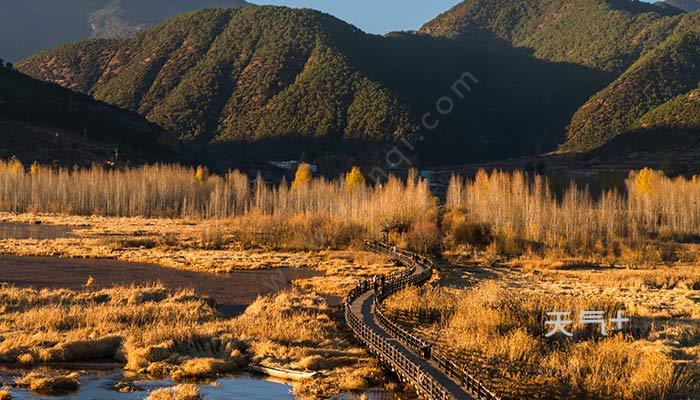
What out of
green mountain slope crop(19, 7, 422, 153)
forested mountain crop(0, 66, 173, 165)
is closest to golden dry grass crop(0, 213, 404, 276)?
forested mountain crop(0, 66, 173, 165)

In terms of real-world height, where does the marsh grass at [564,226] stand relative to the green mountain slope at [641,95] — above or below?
below

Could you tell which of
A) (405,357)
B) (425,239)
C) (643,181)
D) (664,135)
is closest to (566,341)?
(405,357)

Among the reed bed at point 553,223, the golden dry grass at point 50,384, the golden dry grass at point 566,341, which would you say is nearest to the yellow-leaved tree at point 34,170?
the reed bed at point 553,223

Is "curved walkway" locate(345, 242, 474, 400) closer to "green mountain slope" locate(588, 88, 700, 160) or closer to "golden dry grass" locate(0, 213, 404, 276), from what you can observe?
"golden dry grass" locate(0, 213, 404, 276)

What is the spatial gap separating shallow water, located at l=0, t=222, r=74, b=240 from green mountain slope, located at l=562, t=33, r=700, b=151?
110825 mm

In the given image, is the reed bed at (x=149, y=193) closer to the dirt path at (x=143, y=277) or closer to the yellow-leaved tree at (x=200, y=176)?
the yellow-leaved tree at (x=200, y=176)

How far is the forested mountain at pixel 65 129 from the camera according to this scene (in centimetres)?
13300

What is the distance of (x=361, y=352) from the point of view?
27469 mm

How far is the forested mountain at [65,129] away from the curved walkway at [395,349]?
4129 inches

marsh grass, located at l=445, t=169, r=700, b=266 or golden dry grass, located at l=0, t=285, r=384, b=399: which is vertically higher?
marsh grass, located at l=445, t=169, r=700, b=266

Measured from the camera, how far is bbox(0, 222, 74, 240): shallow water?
7309cm

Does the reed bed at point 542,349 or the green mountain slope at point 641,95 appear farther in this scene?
the green mountain slope at point 641,95

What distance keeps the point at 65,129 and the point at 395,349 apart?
133 metres

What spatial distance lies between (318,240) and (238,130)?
10917 centimetres
